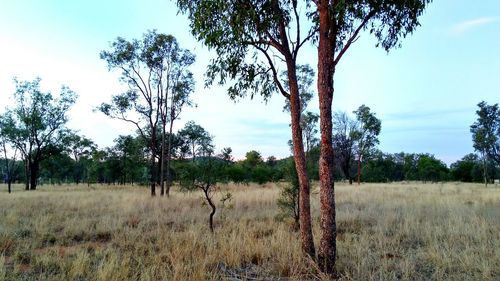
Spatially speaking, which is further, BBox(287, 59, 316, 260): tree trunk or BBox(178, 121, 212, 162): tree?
BBox(178, 121, 212, 162): tree

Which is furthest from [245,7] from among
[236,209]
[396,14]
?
[236,209]

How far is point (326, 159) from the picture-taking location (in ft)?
19.2

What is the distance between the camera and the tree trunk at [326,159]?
583cm

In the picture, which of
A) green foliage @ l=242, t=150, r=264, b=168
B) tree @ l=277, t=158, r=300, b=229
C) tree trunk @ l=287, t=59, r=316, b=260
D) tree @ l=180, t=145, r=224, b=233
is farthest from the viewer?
green foliage @ l=242, t=150, r=264, b=168

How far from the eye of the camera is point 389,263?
6914 mm

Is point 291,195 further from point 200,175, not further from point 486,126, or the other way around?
point 486,126

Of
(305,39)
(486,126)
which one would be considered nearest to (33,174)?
(305,39)

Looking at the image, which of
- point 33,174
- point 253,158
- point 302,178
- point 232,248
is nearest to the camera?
point 302,178

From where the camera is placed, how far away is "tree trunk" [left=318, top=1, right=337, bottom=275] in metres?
5.83

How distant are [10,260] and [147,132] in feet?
118

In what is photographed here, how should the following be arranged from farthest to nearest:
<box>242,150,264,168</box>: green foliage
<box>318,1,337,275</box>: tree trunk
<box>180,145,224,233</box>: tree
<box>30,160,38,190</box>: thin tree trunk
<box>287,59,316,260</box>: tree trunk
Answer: <box>242,150,264,168</box>: green foliage < <box>30,160,38,190</box>: thin tree trunk < <box>180,145,224,233</box>: tree < <box>287,59,316,260</box>: tree trunk < <box>318,1,337,275</box>: tree trunk

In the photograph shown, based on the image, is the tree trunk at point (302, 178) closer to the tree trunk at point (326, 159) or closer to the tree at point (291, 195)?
the tree trunk at point (326, 159)

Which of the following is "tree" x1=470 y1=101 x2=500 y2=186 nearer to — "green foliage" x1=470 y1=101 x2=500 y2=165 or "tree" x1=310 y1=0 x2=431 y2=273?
"green foliage" x1=470 y1=101 x2=500 y2=165

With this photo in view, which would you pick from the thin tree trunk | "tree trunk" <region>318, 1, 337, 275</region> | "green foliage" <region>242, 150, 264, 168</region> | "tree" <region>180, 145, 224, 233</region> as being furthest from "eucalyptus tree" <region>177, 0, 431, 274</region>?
"green foliage" <region>242, 150, 264, 168</region>
